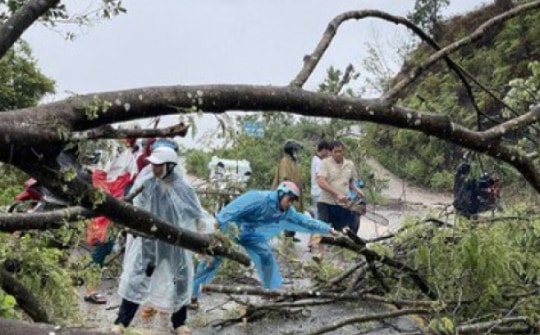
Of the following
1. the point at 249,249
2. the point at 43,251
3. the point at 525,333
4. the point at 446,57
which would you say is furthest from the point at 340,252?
the point at 446,57

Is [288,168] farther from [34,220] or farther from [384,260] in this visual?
[34,220]

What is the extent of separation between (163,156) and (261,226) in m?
1.24

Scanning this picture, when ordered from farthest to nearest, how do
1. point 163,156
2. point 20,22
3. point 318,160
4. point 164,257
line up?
1. point 318,160
2. point 164,257
3. point 163,156
4. point 20,22

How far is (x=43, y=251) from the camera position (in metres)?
4.66

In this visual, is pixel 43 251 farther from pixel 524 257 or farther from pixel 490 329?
pixel 524 257

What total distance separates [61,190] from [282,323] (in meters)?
3.95

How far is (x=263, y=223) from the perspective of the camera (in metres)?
6.39

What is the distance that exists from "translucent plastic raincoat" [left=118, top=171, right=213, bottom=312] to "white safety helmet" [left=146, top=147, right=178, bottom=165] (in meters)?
0.22

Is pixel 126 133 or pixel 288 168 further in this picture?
pixel 288 168

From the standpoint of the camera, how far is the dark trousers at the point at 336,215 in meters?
9.11

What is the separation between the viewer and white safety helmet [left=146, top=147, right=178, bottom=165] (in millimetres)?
5477

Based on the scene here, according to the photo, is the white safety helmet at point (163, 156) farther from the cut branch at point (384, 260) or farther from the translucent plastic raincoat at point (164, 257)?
the cut branch at point (384, 260)

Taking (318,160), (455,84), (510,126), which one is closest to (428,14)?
(455,84)

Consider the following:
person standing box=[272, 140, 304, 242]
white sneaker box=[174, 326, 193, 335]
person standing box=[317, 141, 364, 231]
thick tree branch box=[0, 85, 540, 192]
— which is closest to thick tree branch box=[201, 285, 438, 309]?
white sneaker box=[174, 326, 193, 335]
